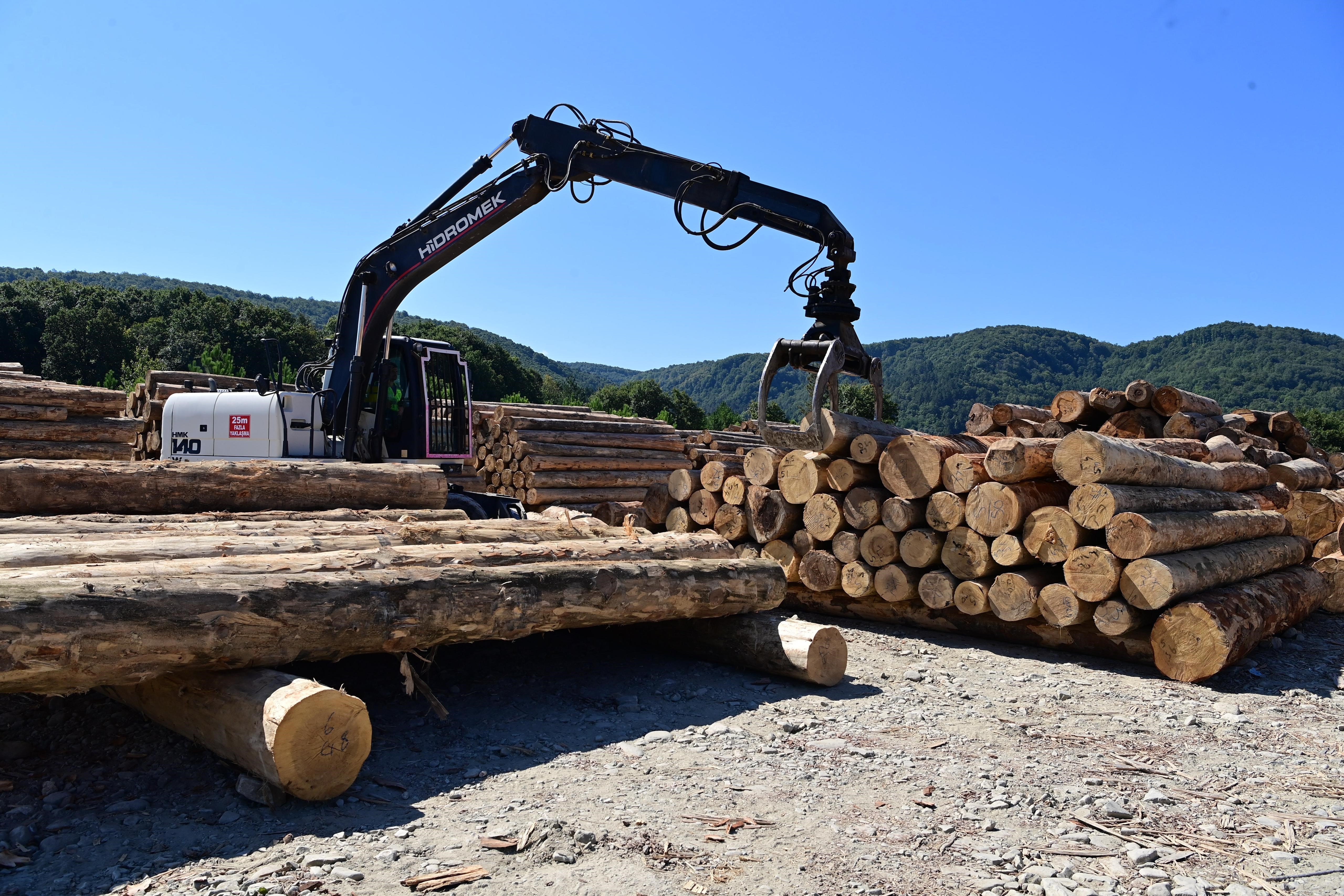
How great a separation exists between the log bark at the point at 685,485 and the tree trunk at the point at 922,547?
7.47 feet

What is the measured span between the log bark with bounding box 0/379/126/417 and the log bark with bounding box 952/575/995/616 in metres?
9.68

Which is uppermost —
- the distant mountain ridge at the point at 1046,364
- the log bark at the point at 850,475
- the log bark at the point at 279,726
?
the distant mountain ridge at the point at 1046,364

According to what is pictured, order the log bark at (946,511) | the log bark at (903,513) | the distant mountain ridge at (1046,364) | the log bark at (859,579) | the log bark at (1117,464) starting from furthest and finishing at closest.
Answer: the distant mountain ridge at (1046,364) < the log bark at (859,579) < the log bark at (903,513) < the log bark at (946,511) < the log bark at (1117,464)

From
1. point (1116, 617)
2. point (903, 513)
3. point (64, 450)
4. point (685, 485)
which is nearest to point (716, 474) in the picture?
point (685, 485)

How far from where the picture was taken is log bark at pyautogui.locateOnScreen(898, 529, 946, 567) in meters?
7.52

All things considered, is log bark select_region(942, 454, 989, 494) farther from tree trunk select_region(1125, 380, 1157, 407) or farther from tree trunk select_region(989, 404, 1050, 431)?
tree trunk select_region(1125, 380, 1157, 407)

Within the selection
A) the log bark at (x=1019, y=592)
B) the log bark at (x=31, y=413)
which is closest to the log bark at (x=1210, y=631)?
the log bark at (x=1019, y=592)

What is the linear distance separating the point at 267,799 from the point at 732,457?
7007 mm

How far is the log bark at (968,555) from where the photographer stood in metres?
7.23

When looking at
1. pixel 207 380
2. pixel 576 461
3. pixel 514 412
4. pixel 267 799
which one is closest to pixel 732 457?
pixel 576 461

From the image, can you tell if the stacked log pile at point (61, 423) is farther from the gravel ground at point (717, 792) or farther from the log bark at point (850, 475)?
the log bark at point (850, 475)

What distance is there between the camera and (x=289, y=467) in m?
6.67

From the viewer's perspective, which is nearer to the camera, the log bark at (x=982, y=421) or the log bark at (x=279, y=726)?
the log bark at (x=279, y=726)

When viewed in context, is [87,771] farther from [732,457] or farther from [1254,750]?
Result: [732,457]
